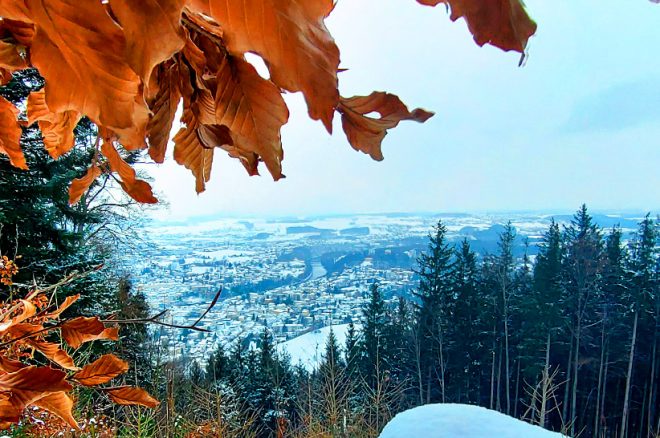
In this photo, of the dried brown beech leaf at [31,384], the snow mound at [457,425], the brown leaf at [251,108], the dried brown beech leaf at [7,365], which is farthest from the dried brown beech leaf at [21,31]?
the snow mound at [457,425]

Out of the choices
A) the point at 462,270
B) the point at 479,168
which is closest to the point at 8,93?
the point at 462,270

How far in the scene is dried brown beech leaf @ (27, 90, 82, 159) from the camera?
0.26m

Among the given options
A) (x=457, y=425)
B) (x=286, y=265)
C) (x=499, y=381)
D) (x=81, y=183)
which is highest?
(x=81, y=183)

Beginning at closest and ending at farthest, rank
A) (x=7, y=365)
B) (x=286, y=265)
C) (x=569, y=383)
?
(x=7, y=365), (x=569, y=383), (x=286, y=265)

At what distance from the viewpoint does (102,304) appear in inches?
216

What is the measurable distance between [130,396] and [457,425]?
127 cm

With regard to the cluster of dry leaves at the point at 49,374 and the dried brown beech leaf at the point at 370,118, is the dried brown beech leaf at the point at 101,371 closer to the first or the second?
the cluster of dry leaves at the point at 49,374

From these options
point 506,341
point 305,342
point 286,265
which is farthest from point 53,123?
point 286,265

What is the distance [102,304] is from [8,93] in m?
2.97

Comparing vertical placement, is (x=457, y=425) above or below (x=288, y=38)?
below

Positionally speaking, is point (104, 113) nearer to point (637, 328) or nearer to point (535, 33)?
point (535, 33)

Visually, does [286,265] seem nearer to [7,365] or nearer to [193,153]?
[7,365]

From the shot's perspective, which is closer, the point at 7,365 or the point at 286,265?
the point at 7,365

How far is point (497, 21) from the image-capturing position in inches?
4.6
